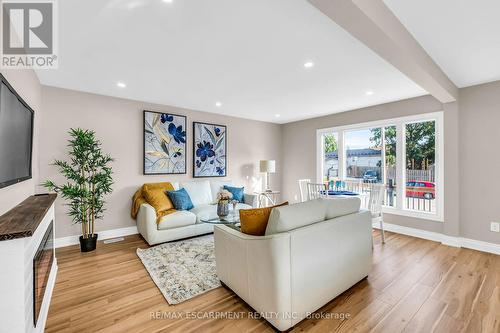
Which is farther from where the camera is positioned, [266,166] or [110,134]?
[266,166]

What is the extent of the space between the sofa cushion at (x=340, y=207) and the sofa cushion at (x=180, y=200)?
2560mm

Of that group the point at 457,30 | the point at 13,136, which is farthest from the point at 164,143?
the point at 457,30

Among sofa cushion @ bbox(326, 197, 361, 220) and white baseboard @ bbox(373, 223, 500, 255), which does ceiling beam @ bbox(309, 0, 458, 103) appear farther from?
white baseboard @ bbox(373, 223, 500, 255)

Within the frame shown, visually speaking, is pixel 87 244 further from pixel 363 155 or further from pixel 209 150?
pixel 363 155


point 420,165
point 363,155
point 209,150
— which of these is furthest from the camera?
point 209,150

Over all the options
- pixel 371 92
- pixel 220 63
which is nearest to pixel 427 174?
pixel 371 92

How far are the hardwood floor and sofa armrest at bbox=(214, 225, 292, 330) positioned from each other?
0.60 feet

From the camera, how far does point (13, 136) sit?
167 centimetres

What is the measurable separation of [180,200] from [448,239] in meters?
4.37

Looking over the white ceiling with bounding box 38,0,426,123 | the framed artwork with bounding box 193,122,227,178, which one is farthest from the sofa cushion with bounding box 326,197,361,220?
the framed artwork with bounding box 193,122,227,178

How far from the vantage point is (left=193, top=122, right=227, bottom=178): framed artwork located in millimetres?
4742

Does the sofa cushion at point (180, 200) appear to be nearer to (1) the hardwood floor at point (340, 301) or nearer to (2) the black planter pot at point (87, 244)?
(1) the hardwood floor at point (340, 301)

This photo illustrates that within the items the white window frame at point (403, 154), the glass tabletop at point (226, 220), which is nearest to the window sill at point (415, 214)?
the white window frame at point (403, 154)

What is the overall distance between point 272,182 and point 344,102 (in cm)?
285
